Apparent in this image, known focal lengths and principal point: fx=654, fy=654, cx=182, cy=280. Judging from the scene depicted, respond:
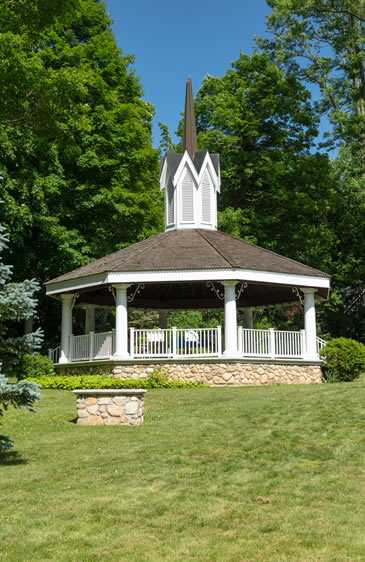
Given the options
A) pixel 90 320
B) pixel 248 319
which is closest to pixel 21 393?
pixel 90 320

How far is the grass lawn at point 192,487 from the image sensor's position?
633cm

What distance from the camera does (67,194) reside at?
2781 cm

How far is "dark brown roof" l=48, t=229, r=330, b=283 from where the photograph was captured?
21.3m

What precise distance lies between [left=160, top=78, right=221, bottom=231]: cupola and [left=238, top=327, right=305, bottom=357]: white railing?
Result: 218 inches

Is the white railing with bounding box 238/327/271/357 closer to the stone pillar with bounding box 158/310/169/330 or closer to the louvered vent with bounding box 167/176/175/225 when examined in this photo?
the louvered vent with bounding box 167/176/175/225

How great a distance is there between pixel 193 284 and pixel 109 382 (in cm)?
835

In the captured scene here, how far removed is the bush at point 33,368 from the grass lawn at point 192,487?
865cm

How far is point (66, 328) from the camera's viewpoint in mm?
23984

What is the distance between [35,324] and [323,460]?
79.9ft

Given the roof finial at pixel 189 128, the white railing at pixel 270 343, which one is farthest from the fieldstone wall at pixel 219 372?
the roof finial at pixel 189 128

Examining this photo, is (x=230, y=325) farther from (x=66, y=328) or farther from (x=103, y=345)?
(x=66, y=328)

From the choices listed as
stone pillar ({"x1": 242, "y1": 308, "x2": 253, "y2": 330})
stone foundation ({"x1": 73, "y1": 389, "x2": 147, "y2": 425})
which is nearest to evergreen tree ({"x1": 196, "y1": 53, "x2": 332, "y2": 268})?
stone pillar ({"x1": 242, "y1": 308, "x2": 253, "y2": 330})

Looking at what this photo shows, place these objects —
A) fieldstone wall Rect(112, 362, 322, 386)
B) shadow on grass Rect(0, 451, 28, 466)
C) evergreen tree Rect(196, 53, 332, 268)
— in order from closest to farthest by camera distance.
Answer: shadow on grass Rect(0, 451, 28, 466), fieldstone wall Rect(112, 362, 322, 386), evergreen tree Rect(196, 53, 332, 268)

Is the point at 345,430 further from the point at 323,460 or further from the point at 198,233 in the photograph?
the point at 198,233
